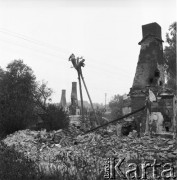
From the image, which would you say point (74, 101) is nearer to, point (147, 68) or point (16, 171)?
point (147, 68)

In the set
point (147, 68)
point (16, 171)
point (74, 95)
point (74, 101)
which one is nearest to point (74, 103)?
point (74, 101)

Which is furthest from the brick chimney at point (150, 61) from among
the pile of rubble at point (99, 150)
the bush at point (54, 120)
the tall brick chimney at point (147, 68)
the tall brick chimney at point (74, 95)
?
the tall brick chimney at point (74, 95)

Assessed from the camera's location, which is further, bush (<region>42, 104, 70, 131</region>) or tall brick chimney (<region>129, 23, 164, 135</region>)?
bush (<region>42, 104, 70, 131</region>)

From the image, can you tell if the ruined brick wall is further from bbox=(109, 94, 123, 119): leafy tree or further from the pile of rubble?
bbox=(109, 94, 123, 119): leafy tree

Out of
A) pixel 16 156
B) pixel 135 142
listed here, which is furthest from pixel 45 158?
pixel 135 142

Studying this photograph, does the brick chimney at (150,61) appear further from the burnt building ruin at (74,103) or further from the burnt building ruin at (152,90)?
the burnt building ruin at (74,103)

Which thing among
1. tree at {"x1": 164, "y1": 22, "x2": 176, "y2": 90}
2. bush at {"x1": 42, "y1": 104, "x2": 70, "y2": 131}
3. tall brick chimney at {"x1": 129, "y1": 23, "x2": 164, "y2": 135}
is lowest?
A: bush at {"x1": 42, "y1": 104, "x2": 70, "y2": 131}

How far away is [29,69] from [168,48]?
1770 centimetres

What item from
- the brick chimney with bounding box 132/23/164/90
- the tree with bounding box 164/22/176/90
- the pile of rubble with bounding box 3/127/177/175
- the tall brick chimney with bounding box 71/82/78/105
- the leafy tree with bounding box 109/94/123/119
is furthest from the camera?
the leafy tree with bounding box 109/94/123/119

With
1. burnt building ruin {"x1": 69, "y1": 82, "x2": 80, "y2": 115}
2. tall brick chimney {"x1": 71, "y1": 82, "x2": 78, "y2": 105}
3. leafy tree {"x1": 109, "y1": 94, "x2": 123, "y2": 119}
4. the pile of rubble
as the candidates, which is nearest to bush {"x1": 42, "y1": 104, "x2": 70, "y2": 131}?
the pile of rubble

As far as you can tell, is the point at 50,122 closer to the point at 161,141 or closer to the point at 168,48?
the point at 161,141

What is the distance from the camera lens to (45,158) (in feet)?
26.1

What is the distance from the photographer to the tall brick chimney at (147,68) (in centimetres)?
1155

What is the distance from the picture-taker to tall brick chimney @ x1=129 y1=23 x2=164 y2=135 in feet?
37.9
